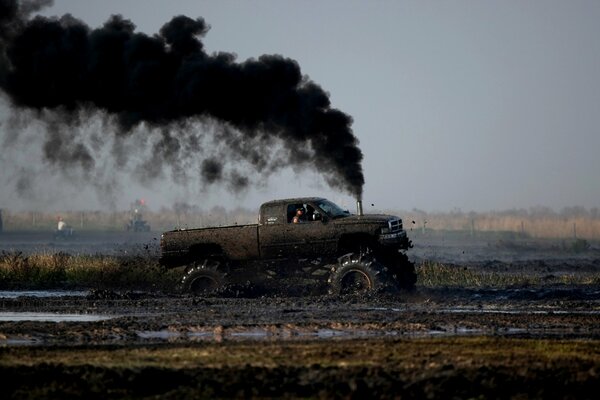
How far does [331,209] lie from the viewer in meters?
31.8

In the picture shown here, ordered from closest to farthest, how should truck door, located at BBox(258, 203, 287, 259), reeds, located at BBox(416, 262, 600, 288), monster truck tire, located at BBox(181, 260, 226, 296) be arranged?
1. truck door, located at BBox(258, 203, 287, 259)
2. monster truck tire, located at BBox(181, 260, 226, 296)
3. reeds, located at BBox(416, 262, 600, 288)

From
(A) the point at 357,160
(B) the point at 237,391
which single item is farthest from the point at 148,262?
(B) the point at 237,391

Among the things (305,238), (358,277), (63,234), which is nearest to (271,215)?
(305,238)

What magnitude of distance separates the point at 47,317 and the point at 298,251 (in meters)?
7.55

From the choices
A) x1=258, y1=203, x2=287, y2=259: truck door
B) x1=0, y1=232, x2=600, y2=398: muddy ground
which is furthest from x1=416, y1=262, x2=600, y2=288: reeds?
x1=258, y1=203, x2=287, y2=259: truck door

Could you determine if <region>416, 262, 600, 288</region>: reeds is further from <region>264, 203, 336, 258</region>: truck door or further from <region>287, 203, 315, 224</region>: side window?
<region>287, 203, 315, 224</region>: side window

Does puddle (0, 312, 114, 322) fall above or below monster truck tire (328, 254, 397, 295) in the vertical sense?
below

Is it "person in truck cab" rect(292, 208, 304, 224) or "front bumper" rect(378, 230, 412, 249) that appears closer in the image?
"front bumper" rect(378, 230, 412, 249)

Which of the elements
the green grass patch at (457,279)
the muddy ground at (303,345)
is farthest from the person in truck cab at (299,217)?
the green grass patch at (457,279)

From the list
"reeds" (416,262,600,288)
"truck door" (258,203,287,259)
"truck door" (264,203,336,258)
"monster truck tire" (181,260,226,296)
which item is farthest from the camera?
"reeds" (416,262,600,288)

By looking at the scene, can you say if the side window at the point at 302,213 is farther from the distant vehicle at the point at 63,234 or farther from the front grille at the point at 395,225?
the distant vehicle at the point at 63,234

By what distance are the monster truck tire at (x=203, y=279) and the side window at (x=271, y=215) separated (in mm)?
1941

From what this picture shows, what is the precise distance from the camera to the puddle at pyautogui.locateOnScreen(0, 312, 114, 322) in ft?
83.7

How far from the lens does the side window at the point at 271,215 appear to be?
1249 inches
